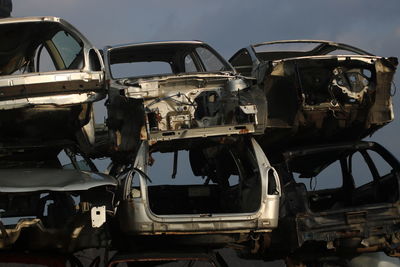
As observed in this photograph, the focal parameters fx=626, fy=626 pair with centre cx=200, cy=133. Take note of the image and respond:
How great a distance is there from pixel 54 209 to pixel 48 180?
0.48m

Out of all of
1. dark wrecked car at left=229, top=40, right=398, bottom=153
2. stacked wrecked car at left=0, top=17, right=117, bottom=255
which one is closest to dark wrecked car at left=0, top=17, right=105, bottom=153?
stacked wrecked car at left=0, top=17, right=117, bottom=255

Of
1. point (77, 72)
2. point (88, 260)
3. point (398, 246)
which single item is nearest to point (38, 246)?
point (88, 260)

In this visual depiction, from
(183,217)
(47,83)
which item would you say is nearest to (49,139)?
(47,83)

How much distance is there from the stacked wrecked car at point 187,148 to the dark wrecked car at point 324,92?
2 cm

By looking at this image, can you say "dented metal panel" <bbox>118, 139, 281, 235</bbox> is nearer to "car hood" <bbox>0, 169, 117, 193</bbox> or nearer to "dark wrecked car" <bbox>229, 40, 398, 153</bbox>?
"car hood" <bbox>0, 169, 117, 193</bbox>

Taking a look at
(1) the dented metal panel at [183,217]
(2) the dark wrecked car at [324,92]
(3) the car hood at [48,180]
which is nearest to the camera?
(3) the car hood at [48,180]

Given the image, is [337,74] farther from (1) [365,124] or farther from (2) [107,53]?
(2) [107,53]

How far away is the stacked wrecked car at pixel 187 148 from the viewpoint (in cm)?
682

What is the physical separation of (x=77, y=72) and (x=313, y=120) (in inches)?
129

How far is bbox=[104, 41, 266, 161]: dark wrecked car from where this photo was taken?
7609 millimetres

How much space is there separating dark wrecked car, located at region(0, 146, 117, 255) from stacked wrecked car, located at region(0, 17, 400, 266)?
0.01m

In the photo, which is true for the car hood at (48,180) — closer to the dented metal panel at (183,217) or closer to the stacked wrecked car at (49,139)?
the stacked wrecked car at (49,139)

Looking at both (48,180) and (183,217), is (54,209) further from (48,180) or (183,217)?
(183,217)

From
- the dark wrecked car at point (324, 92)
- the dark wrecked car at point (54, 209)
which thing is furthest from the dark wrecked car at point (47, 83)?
the dark wrecked car at point (324, 92)
